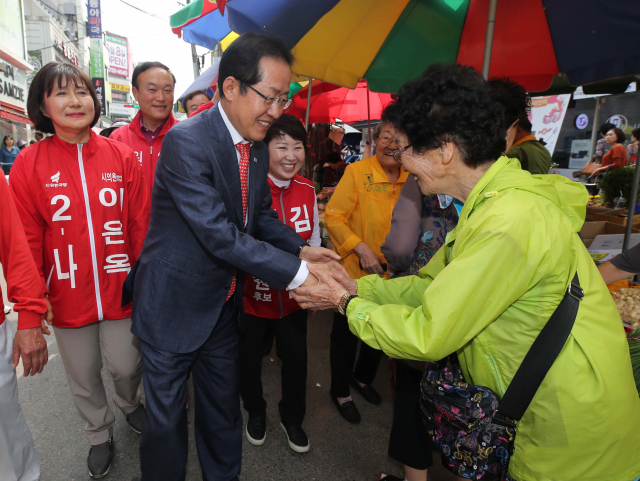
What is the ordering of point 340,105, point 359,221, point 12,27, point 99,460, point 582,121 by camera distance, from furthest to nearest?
point 12,27
point 582,121
point 340,105
point 359,221
point 99,460

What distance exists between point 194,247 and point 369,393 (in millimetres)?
2144

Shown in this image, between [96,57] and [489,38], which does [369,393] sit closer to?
[489,38]

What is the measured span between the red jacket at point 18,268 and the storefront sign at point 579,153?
52.4 ft

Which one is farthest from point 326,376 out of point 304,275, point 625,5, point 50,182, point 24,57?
point 24,57

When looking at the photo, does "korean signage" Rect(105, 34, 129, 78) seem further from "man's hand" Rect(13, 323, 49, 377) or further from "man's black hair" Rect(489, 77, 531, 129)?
"man's black hair" Rect(489, 77, 531, 129)

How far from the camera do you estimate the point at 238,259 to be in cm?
164

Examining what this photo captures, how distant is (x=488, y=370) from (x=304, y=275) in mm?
855

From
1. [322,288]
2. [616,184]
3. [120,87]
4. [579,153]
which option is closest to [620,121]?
[579,153]

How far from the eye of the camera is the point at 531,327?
4.05ft

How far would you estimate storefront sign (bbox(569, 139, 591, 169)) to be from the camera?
1344cm

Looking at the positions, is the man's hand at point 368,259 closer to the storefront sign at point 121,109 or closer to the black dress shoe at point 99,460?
the black dress shoe at point 99,460

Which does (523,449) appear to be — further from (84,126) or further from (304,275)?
(84,126)

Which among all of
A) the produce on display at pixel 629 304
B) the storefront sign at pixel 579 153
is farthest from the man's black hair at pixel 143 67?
the storefront sign at pixel 579 153

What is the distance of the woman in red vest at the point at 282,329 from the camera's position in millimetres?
2492
